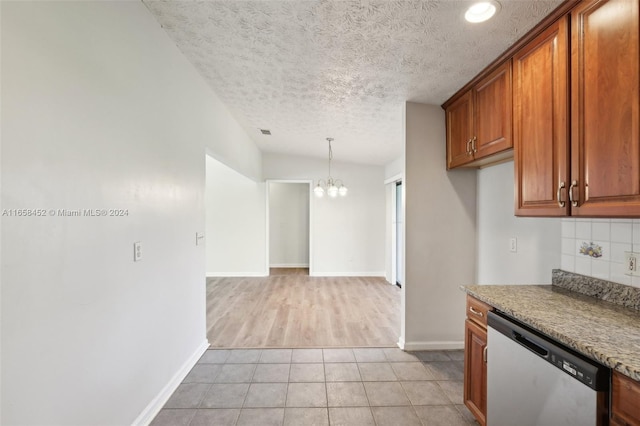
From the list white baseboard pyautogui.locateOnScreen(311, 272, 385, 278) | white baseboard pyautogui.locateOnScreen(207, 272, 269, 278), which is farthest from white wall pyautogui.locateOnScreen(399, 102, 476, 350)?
white baseboard pyautogui.locateOnScreen(207, 272, 269, 278)

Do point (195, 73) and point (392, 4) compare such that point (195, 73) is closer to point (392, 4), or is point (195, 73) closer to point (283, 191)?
point (392, 4)

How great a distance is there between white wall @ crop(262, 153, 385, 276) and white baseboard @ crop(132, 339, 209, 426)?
142 inches

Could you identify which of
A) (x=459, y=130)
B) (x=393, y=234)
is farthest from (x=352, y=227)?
(x=459, y=130)

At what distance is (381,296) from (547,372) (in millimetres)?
3483

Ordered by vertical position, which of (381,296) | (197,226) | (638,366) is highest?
(197,226)

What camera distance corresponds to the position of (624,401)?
3.06 ft

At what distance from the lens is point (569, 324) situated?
121 centimetres

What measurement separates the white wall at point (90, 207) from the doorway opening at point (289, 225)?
477cm

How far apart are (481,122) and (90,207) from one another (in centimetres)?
266

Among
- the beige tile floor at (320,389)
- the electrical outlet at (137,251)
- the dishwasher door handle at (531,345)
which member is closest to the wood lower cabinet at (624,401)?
the dishwasher door handle at (531,345)

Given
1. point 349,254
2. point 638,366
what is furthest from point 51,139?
point 349,254

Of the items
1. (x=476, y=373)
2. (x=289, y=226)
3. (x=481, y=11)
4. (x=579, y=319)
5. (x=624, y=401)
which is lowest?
(x=476, y=373)

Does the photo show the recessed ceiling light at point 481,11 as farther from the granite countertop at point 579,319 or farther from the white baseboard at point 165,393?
the white baseboard at point 165,393

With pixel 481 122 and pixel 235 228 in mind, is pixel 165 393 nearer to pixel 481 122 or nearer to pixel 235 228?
pixel 481 122
